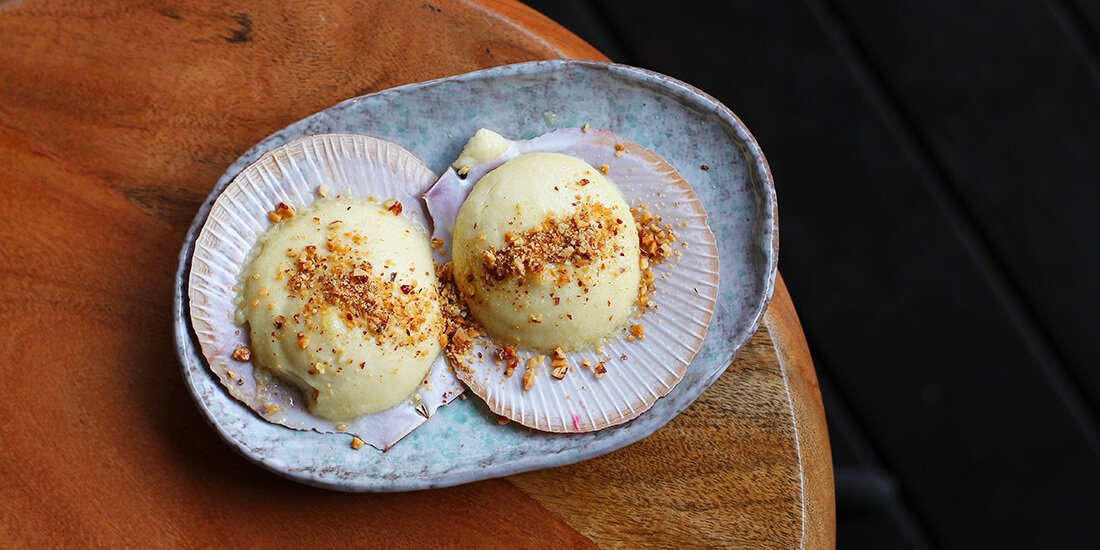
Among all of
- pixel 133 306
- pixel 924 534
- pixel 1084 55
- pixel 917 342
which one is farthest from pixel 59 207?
pixel 1084 55

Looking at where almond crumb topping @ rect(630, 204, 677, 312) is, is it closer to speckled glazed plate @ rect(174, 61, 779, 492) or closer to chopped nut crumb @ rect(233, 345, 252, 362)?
speckled glazed plate @ rect(174, 61, 779, 492)

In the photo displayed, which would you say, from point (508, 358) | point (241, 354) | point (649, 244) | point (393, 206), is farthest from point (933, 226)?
point (241, 354)

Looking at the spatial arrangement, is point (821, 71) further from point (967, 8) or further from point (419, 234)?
point (419, 234)

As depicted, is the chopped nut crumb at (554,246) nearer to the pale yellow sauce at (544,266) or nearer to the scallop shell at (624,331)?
the pale yellow sauce at (544,266)

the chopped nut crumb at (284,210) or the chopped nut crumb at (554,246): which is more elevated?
the chopped nut crumb at (554,246)

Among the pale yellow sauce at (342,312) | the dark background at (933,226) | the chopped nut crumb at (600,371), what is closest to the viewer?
the pale yellow sauce at (342,312)

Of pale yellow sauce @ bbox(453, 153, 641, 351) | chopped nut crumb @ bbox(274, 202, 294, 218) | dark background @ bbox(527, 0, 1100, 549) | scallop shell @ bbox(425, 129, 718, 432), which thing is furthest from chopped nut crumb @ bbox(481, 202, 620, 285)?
dark background @ bbox(527, 0, 1100, 549)

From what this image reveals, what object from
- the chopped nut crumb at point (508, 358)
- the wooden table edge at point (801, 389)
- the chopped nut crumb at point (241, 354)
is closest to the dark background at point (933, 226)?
the wooden table edge at point (801, 389)
